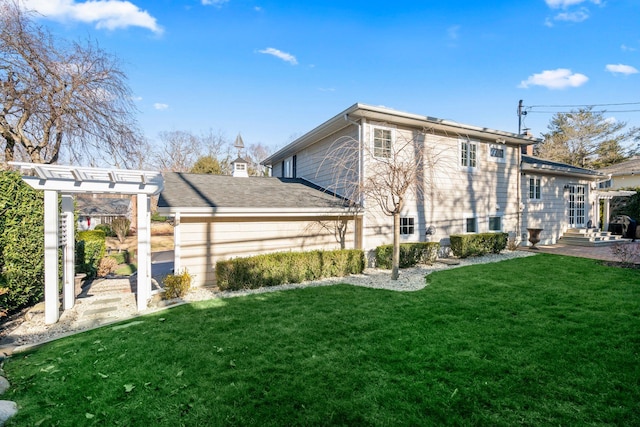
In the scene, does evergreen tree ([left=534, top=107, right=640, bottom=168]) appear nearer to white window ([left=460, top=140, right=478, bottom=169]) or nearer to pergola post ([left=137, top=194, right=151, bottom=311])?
white window ([left=460, top=140, right=478, bottom=169])

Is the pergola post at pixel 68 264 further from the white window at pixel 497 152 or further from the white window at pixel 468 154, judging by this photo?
the white window at pixel 497 152

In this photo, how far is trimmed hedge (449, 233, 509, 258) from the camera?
10.6m

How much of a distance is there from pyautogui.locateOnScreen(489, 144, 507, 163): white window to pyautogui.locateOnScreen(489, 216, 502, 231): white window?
8.09 feet

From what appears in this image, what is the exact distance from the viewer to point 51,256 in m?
5.38

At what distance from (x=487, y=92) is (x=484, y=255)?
27.2 ft

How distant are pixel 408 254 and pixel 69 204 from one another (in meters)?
9.14

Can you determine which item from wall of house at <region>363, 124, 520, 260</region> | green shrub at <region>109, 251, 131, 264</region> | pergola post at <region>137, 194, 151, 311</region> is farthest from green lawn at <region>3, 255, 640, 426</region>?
green shrub at <region>109, 251, 131, 264</region>

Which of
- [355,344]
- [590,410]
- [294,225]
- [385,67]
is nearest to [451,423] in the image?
[590,410]

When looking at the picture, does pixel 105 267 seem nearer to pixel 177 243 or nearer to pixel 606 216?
pixel 177 243

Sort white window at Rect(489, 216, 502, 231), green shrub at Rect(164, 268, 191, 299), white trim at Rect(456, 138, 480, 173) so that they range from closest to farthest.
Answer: green shrub at Rect(164, 268, 191, 299)
white trim at Rect(456, 138, 480, 173)
white window at Rect(489, 216, 502, 231)

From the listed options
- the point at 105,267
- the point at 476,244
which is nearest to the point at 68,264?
the point at 105,267

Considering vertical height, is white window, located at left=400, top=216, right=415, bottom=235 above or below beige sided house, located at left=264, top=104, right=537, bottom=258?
below

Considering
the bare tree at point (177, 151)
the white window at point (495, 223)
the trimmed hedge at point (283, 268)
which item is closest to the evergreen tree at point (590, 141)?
the white window at point (495, 223)

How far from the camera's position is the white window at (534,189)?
44.7 ft
